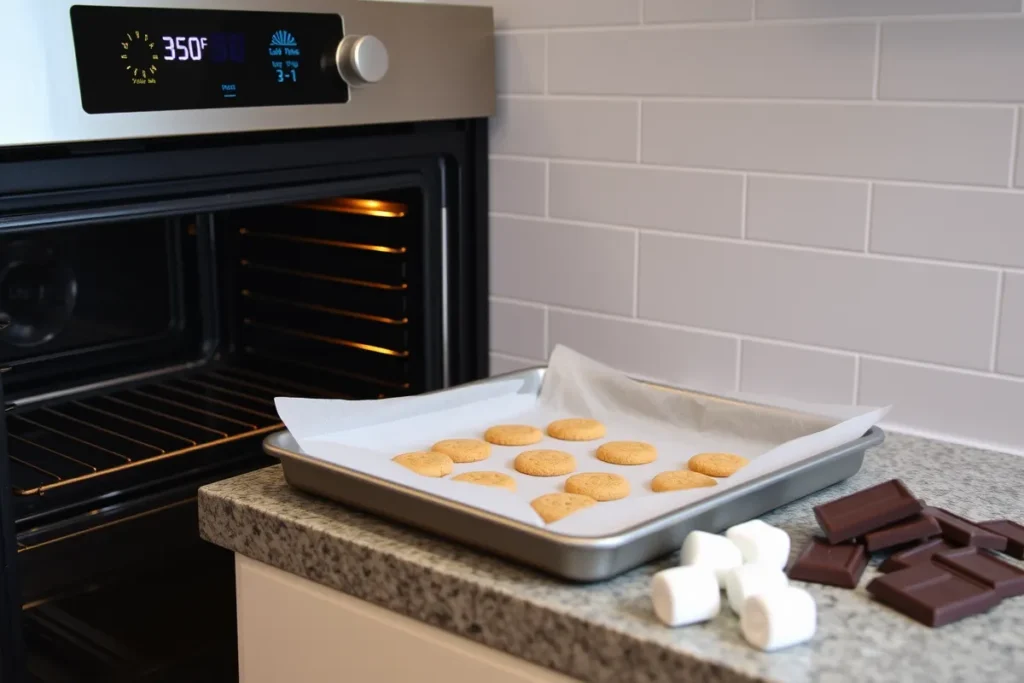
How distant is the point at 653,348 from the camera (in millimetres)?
1413

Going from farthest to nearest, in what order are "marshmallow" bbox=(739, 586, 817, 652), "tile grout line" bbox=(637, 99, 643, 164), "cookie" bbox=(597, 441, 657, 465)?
1. "tile grout line" bbox=(637, 99, 643, 164)
2. "cookie" bbox=(597, 441, 657, 465)
3. "marshmallow" bbox=(739, 586, 817, 652)

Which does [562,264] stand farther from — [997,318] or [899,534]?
[899,534]

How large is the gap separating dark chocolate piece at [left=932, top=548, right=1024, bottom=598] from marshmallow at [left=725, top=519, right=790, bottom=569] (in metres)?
0.11

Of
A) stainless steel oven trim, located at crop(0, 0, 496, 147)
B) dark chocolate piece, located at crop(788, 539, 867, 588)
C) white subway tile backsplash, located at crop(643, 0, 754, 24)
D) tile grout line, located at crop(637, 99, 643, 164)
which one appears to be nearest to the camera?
dark chocolate piece, located at crop(788, 539, 867, 588)

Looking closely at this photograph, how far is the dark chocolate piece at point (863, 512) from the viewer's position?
851 millimetres

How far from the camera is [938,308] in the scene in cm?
119

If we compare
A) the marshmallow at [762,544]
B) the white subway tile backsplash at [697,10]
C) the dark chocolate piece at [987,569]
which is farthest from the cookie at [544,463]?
the white subway tile backsplash at [697,10]

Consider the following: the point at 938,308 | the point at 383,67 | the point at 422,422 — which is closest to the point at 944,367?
the point at 938,308

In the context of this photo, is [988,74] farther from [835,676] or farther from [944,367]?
[835,676]

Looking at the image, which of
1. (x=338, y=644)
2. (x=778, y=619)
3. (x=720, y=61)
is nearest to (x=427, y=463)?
(x=338, y=644)

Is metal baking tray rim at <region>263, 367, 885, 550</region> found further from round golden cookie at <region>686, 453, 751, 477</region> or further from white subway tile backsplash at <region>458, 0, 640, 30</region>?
white subway tile backsplash at <region>458, 0, 640, 30</region>

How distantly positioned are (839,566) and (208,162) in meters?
0.70

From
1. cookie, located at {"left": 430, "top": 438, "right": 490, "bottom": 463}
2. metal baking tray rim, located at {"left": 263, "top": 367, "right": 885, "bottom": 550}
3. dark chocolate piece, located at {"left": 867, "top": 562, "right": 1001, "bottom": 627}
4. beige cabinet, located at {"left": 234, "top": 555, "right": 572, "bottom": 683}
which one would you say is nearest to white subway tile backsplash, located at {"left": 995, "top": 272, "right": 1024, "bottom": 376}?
metal baking tray rim, located at {"left": 263, "top": 367, "right": 885, "bottom": 550}

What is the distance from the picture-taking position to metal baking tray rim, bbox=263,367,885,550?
79 centimetres
